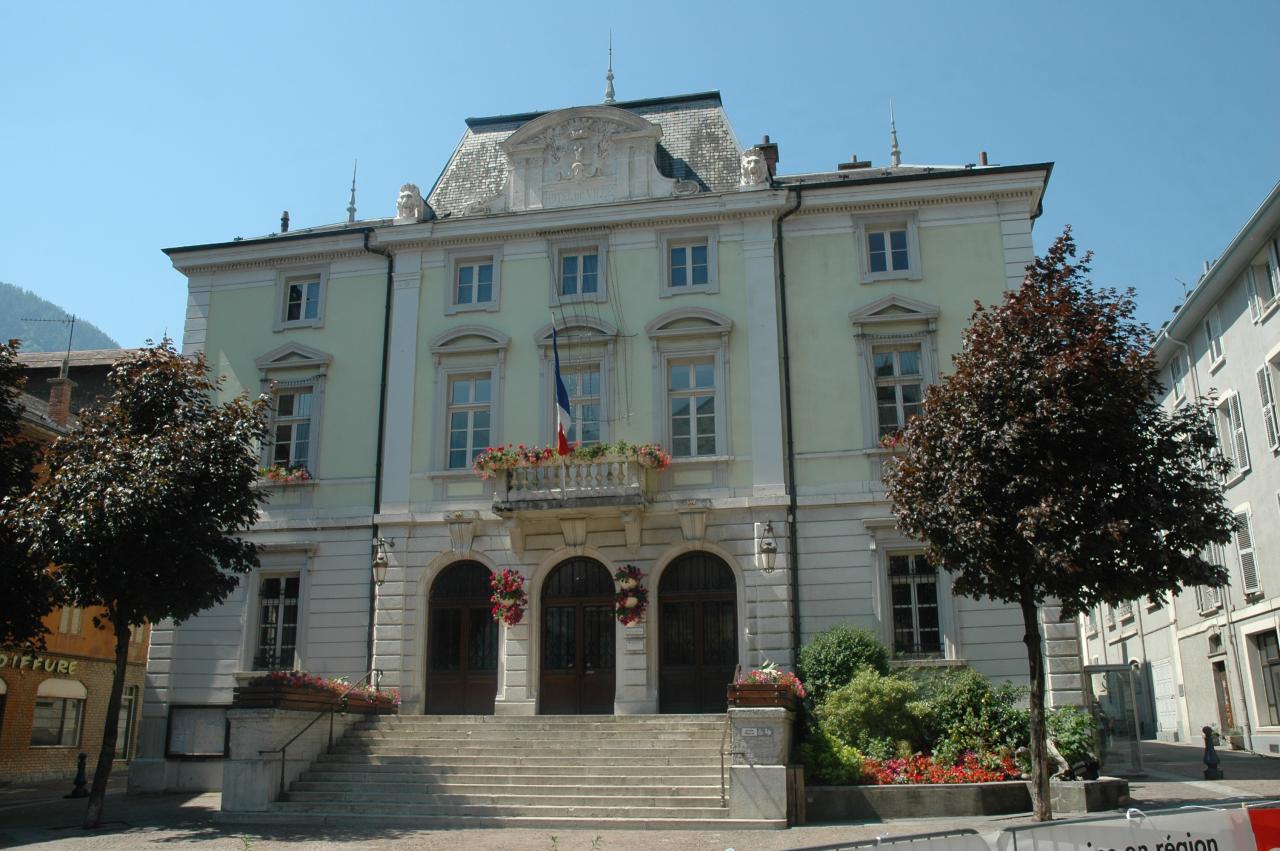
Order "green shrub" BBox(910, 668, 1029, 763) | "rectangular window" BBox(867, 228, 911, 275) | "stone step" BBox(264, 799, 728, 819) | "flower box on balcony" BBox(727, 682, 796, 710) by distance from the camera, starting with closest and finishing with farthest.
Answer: "stone step" BBox(264, 799, 728, 819) < "flower box on balcony" BBox(727, 682, 796, 710) < "green shrub" BBox(910, 668, 1029, 763) < "rectangular window" BBox(867, 228, 911, 275)

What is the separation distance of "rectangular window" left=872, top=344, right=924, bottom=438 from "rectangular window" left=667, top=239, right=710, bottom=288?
4.10 m

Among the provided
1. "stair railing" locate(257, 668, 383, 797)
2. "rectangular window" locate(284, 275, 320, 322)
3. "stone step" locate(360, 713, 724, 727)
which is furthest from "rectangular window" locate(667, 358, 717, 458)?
"rectangular window" locate(284, 275, 320, 322)

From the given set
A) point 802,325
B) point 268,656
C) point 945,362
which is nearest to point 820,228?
point 802,325

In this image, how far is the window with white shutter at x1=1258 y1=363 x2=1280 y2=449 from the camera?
85.5 ft

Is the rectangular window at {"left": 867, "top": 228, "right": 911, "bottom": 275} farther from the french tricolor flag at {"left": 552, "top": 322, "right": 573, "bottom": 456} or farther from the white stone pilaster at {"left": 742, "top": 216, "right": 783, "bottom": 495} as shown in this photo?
the french tricolor flag at {"left": 552, "top": 322, "right": 573, "bottom": 456}

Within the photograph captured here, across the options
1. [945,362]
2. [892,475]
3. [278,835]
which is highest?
[945,362]

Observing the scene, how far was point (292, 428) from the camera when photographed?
23953 millimetres

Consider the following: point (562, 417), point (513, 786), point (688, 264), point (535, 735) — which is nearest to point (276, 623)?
point (535, 735)

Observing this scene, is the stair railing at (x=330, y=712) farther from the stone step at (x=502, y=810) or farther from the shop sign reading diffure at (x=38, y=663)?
the shop sign reading diffure at (x=38, y=663)

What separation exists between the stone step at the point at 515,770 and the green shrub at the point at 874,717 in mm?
2387

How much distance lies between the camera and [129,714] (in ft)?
120

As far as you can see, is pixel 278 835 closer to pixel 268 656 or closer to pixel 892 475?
pixel 268 656

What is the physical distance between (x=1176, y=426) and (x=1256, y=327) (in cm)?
1557

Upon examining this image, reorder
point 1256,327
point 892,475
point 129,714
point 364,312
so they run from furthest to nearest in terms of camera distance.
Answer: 1. point 129,714
2. point 1256,327
3. point 364,312
4. point 892,475
